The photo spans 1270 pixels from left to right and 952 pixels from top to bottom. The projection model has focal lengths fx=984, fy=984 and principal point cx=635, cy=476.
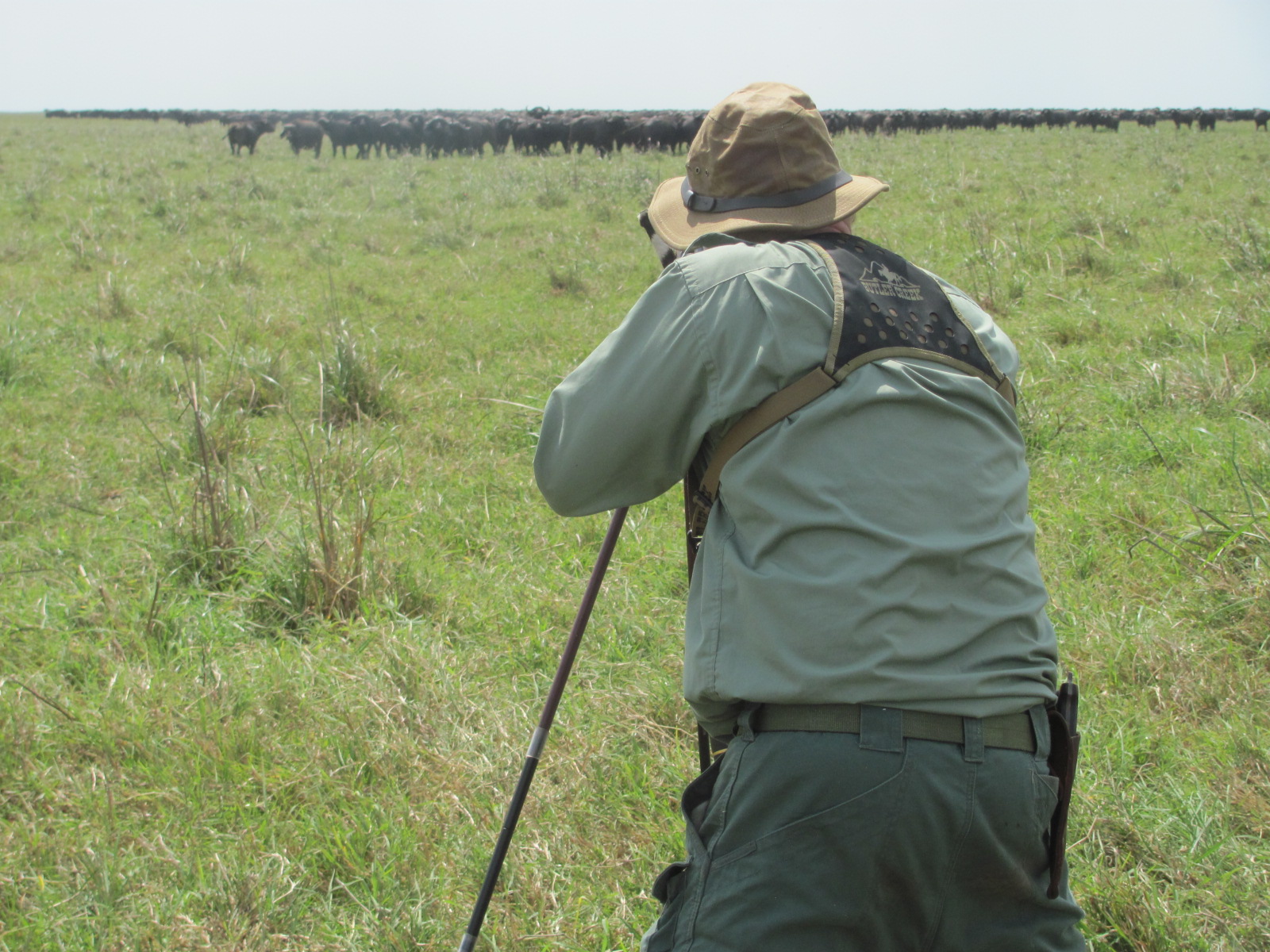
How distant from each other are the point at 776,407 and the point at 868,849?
629 millimetres

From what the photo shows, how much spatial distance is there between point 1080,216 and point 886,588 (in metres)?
9.19

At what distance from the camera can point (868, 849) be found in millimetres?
1316

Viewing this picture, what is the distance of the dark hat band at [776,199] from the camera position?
1.77 meters

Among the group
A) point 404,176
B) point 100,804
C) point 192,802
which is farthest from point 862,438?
point 404,176

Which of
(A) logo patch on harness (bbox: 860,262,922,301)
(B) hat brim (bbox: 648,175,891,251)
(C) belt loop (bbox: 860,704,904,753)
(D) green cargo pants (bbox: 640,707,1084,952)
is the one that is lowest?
(D) green cargo pants (bbox: 640,707,1084,952)

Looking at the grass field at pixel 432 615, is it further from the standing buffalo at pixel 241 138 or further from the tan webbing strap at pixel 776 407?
the standing buffalo at pixel 241 138

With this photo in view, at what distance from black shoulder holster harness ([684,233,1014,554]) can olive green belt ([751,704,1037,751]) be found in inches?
15.3

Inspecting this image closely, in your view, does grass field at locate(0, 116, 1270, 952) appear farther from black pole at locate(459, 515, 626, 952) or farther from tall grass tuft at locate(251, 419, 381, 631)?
black pole at locate(459, 515, 626, 952)

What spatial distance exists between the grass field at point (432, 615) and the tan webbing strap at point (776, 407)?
4.16 feet

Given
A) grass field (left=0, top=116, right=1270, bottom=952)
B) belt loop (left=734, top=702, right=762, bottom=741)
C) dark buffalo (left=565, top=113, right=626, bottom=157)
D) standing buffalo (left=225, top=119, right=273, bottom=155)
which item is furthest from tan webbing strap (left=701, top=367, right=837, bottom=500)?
dark buffalo (left=565, top=113, right=626, bottom=157)

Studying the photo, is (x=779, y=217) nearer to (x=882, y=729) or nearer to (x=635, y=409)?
(x=635, y=409)

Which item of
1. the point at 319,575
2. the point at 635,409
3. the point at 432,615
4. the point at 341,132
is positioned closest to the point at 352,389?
the point at 319,575

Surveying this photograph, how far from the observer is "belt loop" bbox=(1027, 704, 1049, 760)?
1442 mm

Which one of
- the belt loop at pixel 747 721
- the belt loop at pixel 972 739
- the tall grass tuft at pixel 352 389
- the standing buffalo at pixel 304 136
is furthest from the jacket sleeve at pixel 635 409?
the standing buffalo at pixel 304 136
